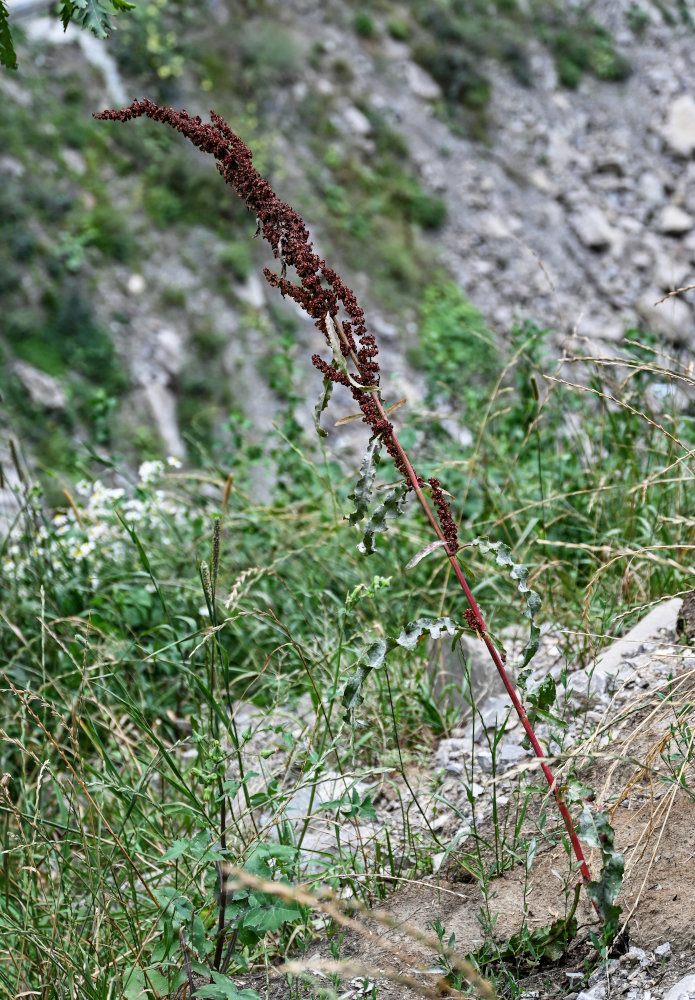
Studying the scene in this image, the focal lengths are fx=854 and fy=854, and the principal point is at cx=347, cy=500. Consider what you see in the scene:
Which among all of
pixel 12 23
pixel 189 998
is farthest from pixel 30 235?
pixel 189 998

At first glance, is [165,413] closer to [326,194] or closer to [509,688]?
→ [326,194]

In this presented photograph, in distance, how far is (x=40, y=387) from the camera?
27.1 ft

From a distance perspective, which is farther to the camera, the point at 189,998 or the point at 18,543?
the point at 18,543

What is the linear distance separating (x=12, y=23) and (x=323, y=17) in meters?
5.10

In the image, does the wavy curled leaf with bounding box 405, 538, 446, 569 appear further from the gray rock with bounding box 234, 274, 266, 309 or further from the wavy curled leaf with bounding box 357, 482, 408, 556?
the gray rock with bounding box 234, 274, 266, 309

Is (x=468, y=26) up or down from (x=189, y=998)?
up

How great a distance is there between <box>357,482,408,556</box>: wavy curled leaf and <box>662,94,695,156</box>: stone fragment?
549 inches

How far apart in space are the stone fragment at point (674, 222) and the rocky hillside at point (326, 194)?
30mm

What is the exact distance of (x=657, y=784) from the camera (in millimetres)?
1674

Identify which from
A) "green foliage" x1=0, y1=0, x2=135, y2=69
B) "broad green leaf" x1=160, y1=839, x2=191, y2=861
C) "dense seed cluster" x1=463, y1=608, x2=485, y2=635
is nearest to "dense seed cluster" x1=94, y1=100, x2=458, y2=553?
"dense seed cluster" x1=463, y1=608, x2=485, y2=635

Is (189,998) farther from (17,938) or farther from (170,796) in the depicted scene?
(170,796)

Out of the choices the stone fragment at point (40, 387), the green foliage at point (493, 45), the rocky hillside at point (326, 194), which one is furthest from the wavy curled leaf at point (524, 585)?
the green foliage at point (493, 45)

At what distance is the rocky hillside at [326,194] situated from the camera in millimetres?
8844

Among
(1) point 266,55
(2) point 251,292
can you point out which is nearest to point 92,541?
(2) point 251,292
